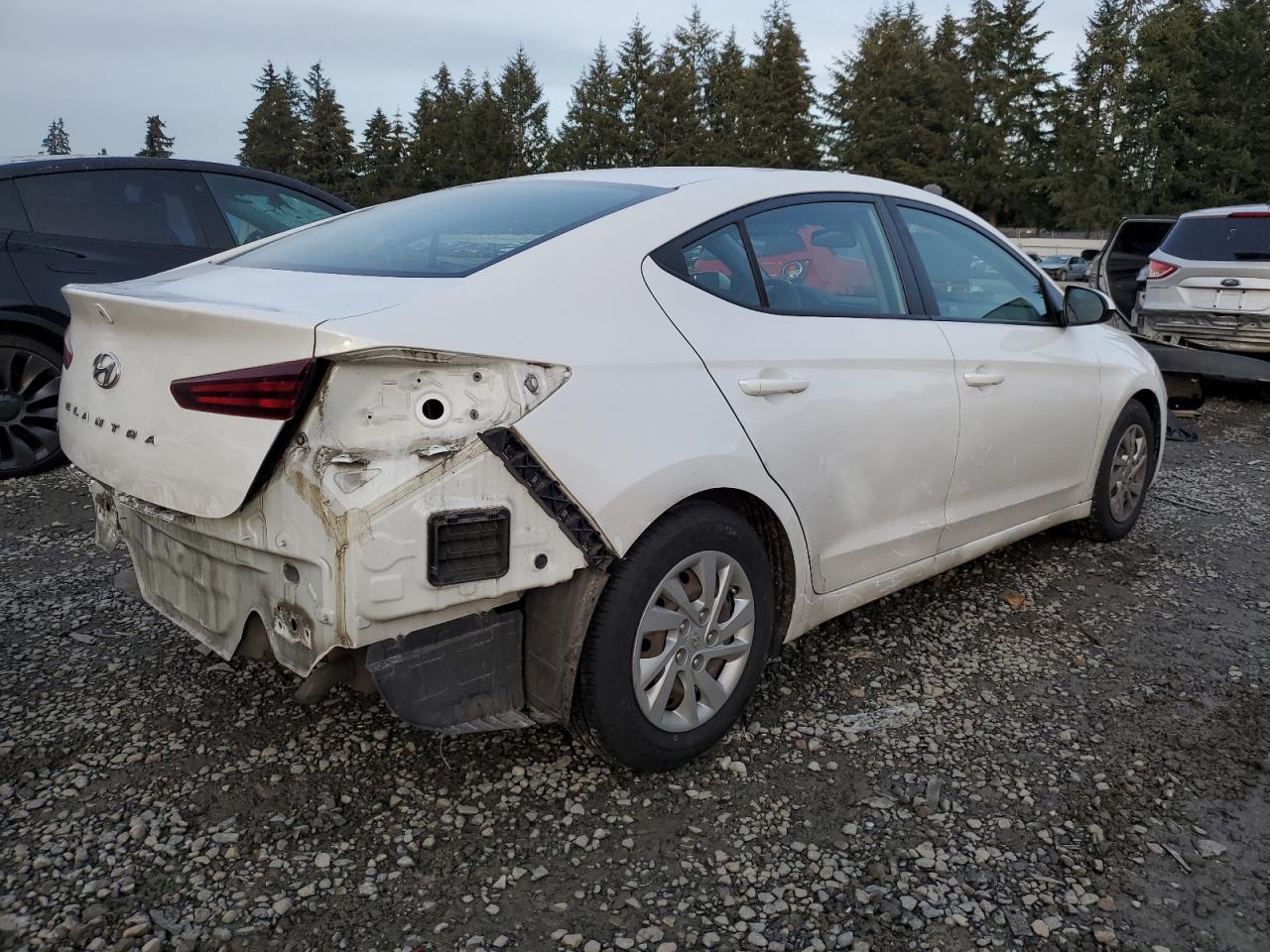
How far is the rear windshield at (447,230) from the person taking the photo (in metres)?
2.50

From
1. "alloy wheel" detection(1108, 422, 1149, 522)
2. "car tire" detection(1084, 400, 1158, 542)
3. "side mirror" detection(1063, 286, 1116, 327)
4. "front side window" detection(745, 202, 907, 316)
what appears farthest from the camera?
"alloy wheel" detection(1108, 422, 1149, 522)

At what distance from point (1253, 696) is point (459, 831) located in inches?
101

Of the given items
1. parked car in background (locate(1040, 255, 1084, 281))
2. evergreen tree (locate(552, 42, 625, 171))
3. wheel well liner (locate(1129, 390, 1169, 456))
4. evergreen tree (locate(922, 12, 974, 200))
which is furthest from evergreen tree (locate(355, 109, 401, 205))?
wheel well liner (locate(1129, 390, 1169, 456))

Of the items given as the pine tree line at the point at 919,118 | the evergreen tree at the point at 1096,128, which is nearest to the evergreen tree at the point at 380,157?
the pine tree line at the point at 919,118

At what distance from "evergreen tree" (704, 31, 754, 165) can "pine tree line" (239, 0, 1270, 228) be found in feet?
0.42

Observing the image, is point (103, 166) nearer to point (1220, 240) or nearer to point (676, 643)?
point (676, 643)

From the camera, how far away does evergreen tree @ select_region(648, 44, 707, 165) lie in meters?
57.2

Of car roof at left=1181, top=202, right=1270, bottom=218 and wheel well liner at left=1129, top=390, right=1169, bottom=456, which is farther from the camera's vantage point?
car roof at left=1181, top=202, right=1270, bottom=218

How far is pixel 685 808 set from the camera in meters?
2.54

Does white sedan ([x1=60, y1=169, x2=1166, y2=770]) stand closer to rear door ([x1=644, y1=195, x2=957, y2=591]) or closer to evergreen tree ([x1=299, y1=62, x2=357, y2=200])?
rear door ([x1=644, y1=195, x2=957, y2=591])

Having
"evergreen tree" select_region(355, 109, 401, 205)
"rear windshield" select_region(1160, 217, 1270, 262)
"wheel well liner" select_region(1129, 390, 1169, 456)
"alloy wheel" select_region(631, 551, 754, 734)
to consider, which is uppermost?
"evergreen tree" select_region(355, 109, 401, 205)

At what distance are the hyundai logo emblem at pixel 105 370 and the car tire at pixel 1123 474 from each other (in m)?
3.89

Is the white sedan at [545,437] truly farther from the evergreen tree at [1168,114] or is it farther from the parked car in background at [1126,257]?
the evergreen tree at [1168,114]

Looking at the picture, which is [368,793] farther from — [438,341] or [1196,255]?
[1196,255]
